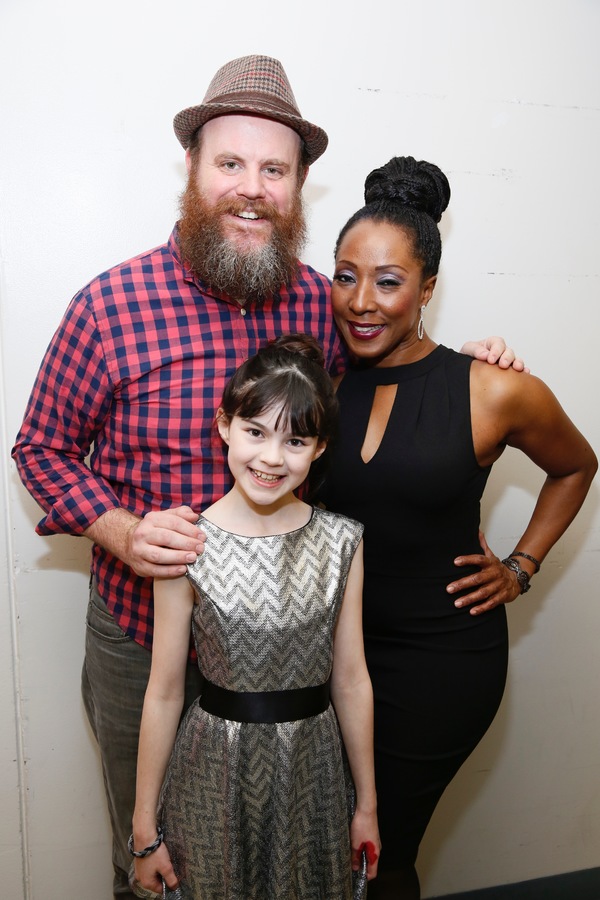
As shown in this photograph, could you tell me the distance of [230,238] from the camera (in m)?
1.49

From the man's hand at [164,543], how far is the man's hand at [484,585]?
596 mm

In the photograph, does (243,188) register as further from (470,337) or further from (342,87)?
(470,337)

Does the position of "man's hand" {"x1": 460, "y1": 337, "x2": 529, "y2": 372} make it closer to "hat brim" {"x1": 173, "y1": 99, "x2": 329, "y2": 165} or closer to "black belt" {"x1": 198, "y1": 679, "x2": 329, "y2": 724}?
"hat brim" {"x1": 173, "y1": 99, "x2": 329, "y2": 165}

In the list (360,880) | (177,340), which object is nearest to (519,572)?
(360,880)

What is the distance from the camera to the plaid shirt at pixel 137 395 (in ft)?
4.92

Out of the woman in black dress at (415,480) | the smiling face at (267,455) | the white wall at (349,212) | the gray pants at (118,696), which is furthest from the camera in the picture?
the white wall at (349,212)

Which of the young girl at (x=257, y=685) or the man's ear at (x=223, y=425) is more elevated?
the man's ear at (x=223, y=425)

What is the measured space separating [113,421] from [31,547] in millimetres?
535

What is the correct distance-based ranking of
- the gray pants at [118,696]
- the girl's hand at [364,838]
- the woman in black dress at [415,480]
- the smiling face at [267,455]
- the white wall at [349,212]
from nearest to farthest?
the smiling face at [267,455]
the girl's hand at [364,838]
the woman in black dress at [415,480]
the gray pants at [118,696]
the white wall at [349,212]

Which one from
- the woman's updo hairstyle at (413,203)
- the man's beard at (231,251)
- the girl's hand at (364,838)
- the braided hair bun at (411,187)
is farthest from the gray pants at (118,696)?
the braided hair bun at (411,187)

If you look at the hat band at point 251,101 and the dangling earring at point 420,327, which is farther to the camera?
the dangling earring at point 420,327

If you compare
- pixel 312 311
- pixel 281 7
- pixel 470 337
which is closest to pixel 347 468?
pixel 312 311

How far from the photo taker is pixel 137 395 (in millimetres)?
1514

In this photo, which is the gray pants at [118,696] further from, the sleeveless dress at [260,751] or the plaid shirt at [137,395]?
the sleeveless dress at [260,751]
